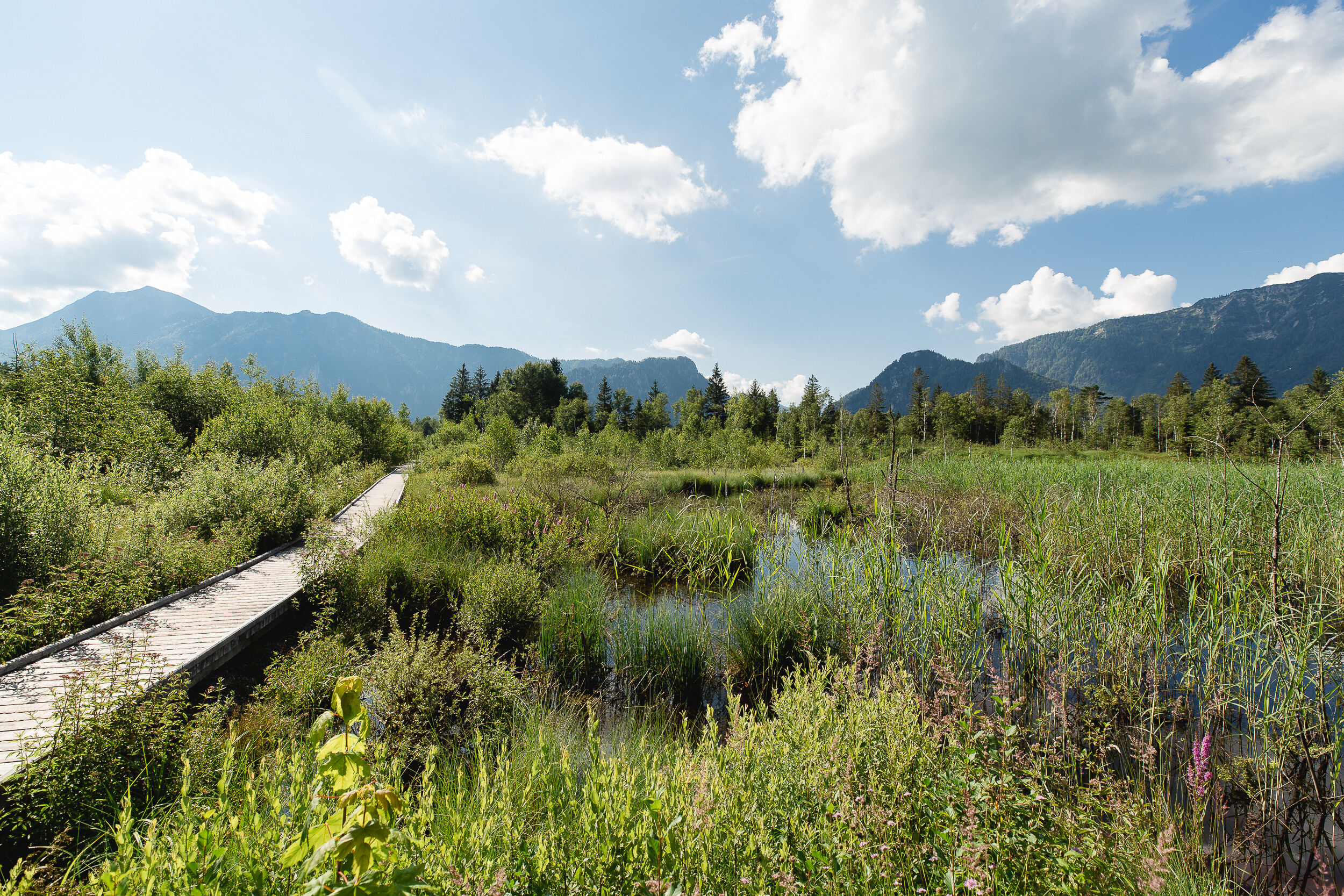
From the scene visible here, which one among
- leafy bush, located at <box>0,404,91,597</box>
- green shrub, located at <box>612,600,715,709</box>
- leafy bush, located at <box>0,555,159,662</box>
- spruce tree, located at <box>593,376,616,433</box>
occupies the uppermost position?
spruce tree, located at <box>593,376,616,433</box>

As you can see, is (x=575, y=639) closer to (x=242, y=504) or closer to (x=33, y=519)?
(x=33, y=519)

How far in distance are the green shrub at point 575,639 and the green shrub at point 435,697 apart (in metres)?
1.00

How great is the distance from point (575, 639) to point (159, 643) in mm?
3949

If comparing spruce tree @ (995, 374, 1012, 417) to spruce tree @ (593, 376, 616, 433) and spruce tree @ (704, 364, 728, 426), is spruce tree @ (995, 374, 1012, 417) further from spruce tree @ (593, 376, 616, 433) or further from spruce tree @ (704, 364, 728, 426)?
spruce tree @ (593, 376, 616, 433)

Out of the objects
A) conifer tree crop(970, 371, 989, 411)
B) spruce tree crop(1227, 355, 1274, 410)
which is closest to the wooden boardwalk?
spruce tree crop(1227, 355, 1274, 410)

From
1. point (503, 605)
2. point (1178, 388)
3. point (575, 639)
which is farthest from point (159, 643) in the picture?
point (1178, 388)

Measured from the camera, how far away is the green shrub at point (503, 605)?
596 cm

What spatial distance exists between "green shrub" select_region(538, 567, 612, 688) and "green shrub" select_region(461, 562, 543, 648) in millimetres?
474

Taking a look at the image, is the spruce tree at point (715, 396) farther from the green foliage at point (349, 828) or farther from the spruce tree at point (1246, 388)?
the green foliage at point (349, 828)

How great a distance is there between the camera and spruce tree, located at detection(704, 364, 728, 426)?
61994 millimetres

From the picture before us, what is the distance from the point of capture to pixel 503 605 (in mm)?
6199

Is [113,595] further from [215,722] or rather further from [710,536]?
[710,536]

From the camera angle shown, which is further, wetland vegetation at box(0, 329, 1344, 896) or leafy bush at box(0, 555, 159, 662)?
leafy bush at box(0, 555, 159, 662)

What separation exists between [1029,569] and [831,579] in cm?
172
